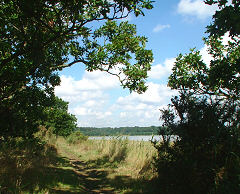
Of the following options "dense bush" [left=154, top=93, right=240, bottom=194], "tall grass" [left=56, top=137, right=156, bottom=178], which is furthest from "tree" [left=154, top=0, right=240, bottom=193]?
"tall grass" [left=56, top=137, right=156, bottom=178]

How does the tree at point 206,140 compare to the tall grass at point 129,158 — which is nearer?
the tree at point 206,140

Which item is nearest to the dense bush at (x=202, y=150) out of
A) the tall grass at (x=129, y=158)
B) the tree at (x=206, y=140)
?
the tree at (x=206, y=140)

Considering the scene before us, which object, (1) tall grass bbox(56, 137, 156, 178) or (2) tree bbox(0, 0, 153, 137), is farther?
(1) tall grass bbox(56, 137, 156, 178)

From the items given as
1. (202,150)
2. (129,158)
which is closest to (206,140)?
(202,150)

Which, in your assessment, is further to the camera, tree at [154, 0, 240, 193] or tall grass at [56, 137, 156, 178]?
tall grass at [56, 137, 156, 178]

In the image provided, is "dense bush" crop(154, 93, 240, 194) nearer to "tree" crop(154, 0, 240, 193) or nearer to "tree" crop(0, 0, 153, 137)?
"tree" crop(154, 0, 240, 193)

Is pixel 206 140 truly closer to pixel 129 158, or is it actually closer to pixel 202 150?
pixel 202 150

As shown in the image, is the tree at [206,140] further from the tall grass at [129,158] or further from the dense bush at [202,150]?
the tall grass at [129,158]

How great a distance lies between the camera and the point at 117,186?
288 inches

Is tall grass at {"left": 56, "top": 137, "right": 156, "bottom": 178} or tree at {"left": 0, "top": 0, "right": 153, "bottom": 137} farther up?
tree at {"left": 0, "top": 0, "right": 153, "bottom": 137}

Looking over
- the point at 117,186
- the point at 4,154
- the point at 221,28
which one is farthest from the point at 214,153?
the point at 4,154

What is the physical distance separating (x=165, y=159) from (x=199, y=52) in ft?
27.5

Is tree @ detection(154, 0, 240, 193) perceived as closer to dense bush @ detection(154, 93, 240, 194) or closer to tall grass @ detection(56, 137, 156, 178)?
dense bush @ detection(154, 93, 240, 194)

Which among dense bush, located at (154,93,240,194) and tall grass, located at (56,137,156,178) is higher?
dense bush, located at (154,93,240,194)
